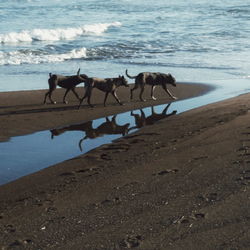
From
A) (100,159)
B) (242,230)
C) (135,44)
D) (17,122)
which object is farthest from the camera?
(135,44)

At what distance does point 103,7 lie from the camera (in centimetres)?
4750

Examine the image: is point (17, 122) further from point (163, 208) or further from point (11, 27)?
point (11, 27)

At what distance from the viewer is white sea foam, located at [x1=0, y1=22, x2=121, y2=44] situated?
95.5ft

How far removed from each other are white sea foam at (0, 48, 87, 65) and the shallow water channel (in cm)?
860

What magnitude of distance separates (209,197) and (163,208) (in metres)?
0.65

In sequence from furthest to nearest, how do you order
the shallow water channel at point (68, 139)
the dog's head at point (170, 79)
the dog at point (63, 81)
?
the dog's head at point (170, 79)
the dog at point (63, 81)
the shallow water channel at point (68, 139)

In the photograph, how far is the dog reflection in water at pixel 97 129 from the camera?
11766mm

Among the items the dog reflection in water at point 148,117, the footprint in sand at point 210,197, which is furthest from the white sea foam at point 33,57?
the footprint in sand at point 210,197

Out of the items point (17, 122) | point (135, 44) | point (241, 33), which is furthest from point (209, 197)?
point (241, 33)

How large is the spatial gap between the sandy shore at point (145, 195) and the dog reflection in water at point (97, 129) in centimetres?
60

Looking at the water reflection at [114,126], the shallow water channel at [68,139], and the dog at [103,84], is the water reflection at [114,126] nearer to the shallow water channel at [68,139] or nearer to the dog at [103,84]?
the shallow water channel at [68,139]

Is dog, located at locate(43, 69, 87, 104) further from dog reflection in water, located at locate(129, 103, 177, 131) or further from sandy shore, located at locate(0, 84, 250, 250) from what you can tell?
sandy shore, located at locate(0, 84, 250, 250)

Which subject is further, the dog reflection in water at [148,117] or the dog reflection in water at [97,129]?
the dog reflection in water at [148,117]

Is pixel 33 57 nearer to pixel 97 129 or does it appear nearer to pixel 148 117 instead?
pixel 148 117
